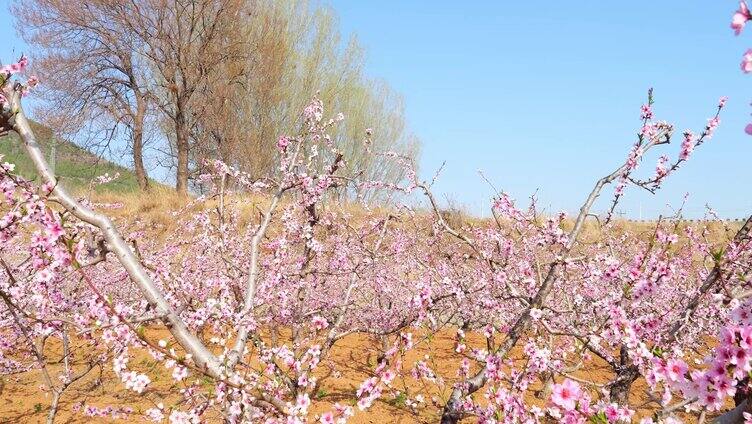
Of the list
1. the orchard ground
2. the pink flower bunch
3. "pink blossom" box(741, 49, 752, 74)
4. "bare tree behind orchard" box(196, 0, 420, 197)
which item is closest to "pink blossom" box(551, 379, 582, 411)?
"pink blossom" box(741, 49, 752, 74)

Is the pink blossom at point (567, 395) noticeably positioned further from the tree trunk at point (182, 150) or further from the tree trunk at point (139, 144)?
the tree trunk at point (139, 144)

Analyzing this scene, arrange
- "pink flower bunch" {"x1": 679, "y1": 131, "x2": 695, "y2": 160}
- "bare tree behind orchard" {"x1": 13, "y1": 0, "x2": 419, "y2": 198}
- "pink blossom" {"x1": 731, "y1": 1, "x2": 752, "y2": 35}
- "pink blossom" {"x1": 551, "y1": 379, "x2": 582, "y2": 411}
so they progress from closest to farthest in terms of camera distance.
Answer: "pink blossom" {"x1": 731, "y1": 1, "x2": 752, "y2": 35}
"pink blossom" {"x1": 551, "y1": 379, "x2": 582, "y2": 411}
"pink flower bunch" {"x1": 679, "y1": 131, "x2": 695, "y2": 160}
"bare tree behind orchard" {"x1": 13, "y1": 0, "x2": 419, "y2": 198}

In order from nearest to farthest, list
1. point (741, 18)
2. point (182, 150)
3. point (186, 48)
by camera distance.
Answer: point (741, 18) < point (186, 48) < point (182, 150)

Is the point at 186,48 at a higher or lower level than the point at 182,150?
higher


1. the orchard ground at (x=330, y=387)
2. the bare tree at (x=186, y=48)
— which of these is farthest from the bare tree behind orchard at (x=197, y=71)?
the orchard ground at (x=330, y=387)

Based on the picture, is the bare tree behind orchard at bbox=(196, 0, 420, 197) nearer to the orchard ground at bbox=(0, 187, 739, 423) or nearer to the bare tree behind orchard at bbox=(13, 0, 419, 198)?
the bare tree behind orchard at bbox=(13, 0, 419, 198)

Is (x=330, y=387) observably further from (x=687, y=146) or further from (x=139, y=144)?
(x=139, y=144)

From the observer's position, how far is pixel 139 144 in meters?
22.8

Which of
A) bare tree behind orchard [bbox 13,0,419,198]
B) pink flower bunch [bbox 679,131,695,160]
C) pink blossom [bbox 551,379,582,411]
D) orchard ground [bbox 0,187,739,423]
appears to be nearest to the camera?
pink blossom [bbox 551,379,582,411]

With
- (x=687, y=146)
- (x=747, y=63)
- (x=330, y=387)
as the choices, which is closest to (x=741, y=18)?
(x=747, y=63)

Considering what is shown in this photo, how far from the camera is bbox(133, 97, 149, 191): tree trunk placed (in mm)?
22500

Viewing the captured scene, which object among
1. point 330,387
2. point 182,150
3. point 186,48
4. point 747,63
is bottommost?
point 330,387

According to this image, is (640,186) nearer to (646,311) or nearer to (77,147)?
(646,311)

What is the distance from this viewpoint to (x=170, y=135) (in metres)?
23.9
